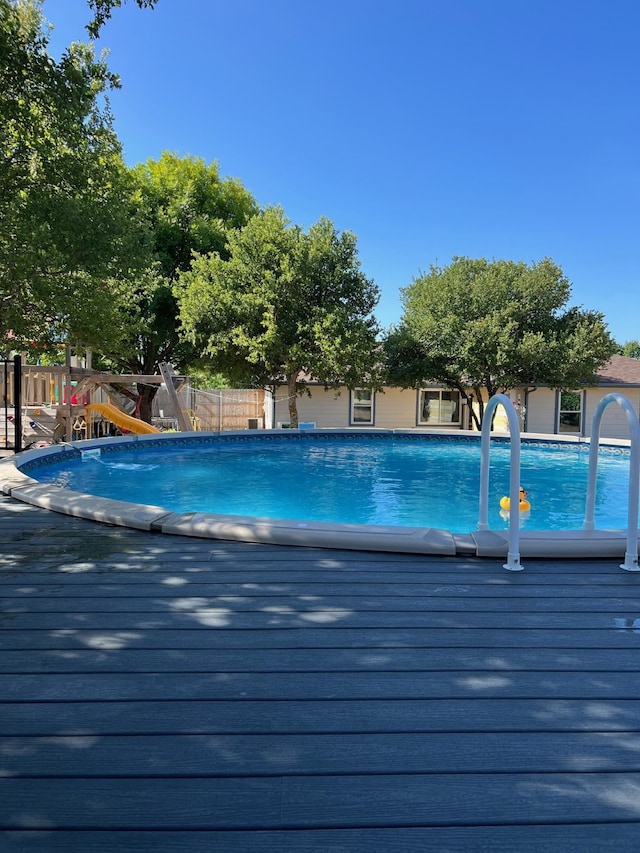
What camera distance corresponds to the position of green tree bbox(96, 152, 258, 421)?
760 inches

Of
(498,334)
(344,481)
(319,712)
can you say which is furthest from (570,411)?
(319,712)

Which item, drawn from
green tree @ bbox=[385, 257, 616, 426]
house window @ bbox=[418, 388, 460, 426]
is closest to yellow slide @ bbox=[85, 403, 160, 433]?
green tree @ bbox=[385, 257, 616, 426]

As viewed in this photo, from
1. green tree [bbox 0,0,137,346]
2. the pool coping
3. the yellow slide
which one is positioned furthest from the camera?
the yellow slide

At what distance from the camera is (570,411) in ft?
66.1

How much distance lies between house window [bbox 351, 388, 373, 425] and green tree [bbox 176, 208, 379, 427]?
2.91 m

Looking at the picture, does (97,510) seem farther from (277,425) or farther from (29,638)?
(277,425)

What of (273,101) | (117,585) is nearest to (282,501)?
(117,585)

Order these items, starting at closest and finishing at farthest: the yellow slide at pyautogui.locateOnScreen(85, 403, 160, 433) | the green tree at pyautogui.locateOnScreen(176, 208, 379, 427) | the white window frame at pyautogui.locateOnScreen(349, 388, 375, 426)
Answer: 1. the yellow slide at pyautogui.locateOnScreen(85, 403, 160, 433)
2. the green tree at pyautogui.locateOnScreen(176, 208, 379, 427)
3. the white window frame at pyautogui.locateOnScreen(349, 388, 375, 426)

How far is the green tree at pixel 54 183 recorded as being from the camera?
725cm

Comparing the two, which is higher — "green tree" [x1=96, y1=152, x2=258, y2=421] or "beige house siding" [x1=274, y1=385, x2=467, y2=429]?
"green tree" [x1=96, y1=152, x2=258, y2=421]

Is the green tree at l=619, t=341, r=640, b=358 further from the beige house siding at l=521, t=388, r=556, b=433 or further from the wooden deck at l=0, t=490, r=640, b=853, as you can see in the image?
the wooden deck at l=0, t=490, r=640, b=853

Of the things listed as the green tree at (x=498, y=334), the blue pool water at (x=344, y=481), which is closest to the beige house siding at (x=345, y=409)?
the green tree at (x=498, y=334)

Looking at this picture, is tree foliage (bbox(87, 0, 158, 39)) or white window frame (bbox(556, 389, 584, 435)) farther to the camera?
white window frame (bbox(556, 389, 584, 435))

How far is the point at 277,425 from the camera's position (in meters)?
19.6
